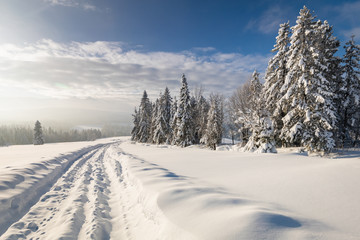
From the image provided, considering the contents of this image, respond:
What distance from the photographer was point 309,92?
49.4 ft

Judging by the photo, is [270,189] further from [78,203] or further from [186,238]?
[78,203]

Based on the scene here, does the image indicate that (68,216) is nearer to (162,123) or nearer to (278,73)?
(278,73)

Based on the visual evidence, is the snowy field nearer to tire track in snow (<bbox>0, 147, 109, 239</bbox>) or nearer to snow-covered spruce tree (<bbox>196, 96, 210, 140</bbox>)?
tire track in snow (<bbox>0, 147, 109, 239</bbox>)

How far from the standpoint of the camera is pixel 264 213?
3.07m

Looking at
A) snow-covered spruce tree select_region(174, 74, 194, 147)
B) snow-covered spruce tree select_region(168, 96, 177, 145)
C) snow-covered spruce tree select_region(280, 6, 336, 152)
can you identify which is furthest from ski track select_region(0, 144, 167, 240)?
snow-covered spruce tree select_region(168, 96, 177, 145)

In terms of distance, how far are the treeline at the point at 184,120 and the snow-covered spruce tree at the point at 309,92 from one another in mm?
12506

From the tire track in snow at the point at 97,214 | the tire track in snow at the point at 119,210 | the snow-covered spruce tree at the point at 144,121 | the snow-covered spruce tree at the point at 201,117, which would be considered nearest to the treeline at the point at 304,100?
the tire track in snow at the point at 119,210

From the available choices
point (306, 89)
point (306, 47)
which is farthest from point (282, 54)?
point (306, 89)

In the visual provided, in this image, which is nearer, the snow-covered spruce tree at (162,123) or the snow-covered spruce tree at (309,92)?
the snow-covered spruce tree at (309,92)

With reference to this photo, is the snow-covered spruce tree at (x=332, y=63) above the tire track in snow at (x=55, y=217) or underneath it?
above

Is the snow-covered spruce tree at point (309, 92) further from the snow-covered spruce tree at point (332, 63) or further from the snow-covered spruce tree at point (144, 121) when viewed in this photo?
the snow-covered spruce tree at point (144, 121)

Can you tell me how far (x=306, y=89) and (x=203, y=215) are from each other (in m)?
16.5

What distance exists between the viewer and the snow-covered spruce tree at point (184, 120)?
29.8 metres

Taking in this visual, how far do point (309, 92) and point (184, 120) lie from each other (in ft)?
60.5
